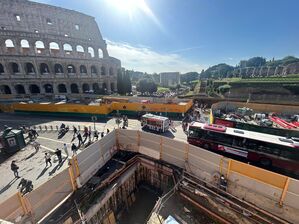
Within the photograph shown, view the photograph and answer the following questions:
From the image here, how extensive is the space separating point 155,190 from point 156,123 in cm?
994

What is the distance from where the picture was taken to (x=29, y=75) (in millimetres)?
45750

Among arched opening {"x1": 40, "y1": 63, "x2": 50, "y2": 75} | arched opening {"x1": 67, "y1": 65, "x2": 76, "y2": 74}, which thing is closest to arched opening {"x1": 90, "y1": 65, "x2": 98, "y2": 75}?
arched opening {"x1": 67, "y1": 65, "x2": 76, "y2": 74}

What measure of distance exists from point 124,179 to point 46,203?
5.71 m

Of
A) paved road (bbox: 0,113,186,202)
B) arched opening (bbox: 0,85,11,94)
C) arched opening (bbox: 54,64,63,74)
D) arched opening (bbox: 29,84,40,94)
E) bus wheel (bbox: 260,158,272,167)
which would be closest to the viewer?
paved road (bbox: 0,113,186,202)

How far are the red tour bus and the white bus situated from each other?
603 cm

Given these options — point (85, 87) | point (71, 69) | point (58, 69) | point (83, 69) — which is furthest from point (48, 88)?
point (83, 69)

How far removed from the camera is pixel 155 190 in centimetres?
1533

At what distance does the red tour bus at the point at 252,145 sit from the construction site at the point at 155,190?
4.99m

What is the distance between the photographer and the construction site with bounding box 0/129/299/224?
29.8ft

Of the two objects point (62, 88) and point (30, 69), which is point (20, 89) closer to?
point (30, 69)

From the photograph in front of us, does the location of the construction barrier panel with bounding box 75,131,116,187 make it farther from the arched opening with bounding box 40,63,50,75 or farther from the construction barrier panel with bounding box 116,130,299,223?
the arched opening with bounding box 40,63,50,75

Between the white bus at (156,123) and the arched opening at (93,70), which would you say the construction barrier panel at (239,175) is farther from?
the arched opening at (93,70)

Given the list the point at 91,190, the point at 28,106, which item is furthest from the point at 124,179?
the point at 28,106

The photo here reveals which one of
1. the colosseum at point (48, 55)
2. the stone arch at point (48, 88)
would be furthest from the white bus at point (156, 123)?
the stone arch at point (48, 88)
